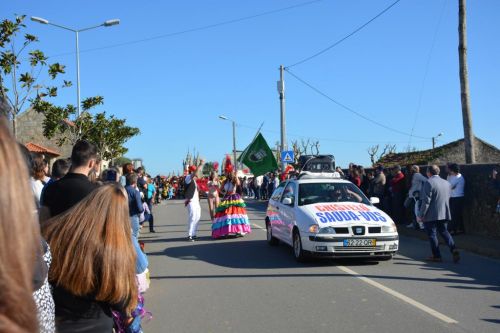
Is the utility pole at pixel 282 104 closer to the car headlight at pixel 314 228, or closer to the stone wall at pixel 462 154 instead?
the stone wall at pixel 462 154

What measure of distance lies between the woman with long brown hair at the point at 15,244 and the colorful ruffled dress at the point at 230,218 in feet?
→ 42.2

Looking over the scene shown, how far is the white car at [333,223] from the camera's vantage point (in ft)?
30.9

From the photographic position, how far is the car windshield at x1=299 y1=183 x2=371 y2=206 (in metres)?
10.9

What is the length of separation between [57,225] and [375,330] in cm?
387

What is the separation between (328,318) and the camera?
6.02m

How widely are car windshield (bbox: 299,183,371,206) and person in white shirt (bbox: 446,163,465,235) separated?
389 centimetres

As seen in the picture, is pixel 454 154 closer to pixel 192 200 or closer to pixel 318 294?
pixel 192 200

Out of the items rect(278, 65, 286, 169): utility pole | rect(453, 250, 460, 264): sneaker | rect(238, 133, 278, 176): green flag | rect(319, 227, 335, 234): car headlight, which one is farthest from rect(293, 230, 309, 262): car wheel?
rect(278, 65, 286, 169): utility pole

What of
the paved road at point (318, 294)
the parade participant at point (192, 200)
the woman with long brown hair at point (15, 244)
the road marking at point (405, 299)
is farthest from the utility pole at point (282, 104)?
the woman with long brown hair at point (15, 244)

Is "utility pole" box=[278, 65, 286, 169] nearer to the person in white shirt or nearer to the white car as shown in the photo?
the person in white shirt

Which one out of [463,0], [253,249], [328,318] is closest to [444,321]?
[328,318]

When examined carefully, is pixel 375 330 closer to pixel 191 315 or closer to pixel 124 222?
pixel 191 315

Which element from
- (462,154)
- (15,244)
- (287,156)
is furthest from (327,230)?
(462,154)

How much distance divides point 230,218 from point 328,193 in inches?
151
